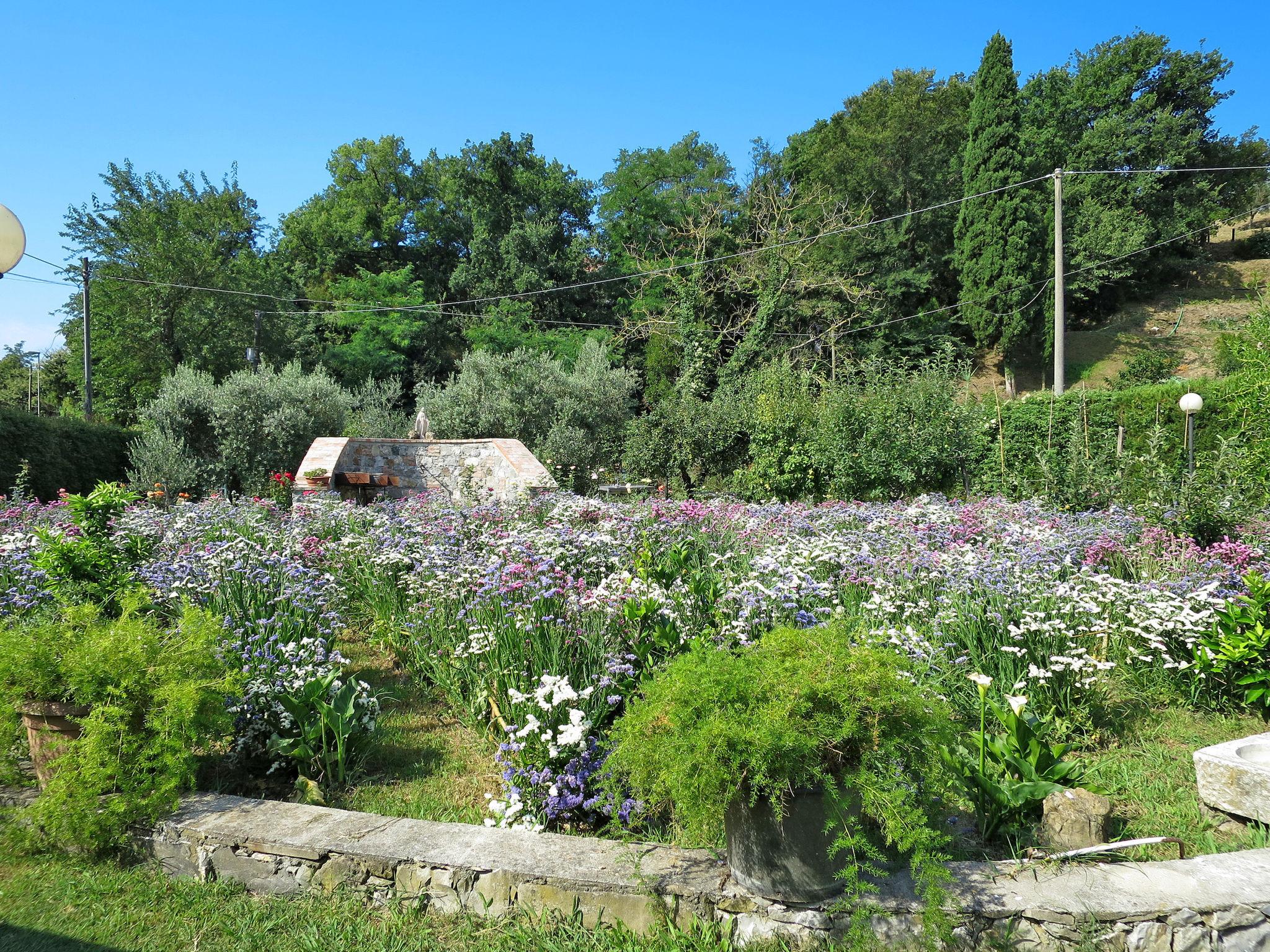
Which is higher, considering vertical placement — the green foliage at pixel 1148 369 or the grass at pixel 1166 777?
the green foliage at pixel 1148 369

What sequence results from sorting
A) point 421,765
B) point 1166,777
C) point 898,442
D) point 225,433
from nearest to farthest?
1. point 1166,777
2. point 421,765
3. point 898,442
4. point 225,433

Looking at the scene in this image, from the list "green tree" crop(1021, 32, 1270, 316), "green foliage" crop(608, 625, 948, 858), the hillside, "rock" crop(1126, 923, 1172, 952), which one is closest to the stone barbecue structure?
"green foliage" crop(608, 625, 948, 858)

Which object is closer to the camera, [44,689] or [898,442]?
[44,689]

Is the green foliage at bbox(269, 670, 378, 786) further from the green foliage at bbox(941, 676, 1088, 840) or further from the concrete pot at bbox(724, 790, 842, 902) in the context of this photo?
the green foliage at bbox(941, 676, 1088, 840)

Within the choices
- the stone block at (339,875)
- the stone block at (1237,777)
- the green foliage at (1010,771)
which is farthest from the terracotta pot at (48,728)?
the stone block at (1237,777)

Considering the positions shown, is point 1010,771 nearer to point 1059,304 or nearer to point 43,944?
point 43,944

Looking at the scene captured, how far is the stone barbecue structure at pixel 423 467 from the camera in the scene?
9.52m

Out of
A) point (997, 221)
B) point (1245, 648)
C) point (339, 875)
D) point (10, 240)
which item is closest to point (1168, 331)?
point (997, 221)

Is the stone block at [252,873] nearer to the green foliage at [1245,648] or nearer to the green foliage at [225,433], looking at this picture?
the green foliage at [1245,648]

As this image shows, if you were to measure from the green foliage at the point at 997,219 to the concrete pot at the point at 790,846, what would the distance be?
26768 mm

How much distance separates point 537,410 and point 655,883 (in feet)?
44.8

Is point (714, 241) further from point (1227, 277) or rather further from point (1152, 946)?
point (1227, 277)

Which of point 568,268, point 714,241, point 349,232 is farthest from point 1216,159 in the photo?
point 349,232

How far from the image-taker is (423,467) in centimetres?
1032
